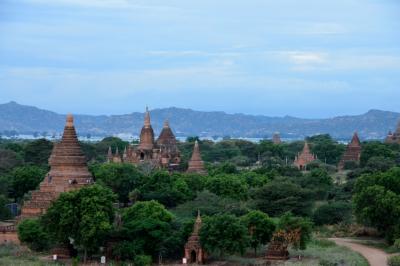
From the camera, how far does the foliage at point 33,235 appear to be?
166 feet

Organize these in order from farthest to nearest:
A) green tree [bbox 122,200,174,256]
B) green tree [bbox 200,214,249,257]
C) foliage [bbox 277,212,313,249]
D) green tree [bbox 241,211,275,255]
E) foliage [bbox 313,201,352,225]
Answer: foliage [bbox 313,201,352,225] → green tree [bbox 241,211,275,255] → foliage [bbox 277,212,313,249] → green tree [bbox 122,200,174,256] → green tree [bbox 200,214,249,257]

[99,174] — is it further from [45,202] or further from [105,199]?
[105,199]

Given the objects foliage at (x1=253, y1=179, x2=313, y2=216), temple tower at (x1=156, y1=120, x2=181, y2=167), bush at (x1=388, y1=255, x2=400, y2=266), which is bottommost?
bush at (x1=388, y1=255, x2=400, y2=266)

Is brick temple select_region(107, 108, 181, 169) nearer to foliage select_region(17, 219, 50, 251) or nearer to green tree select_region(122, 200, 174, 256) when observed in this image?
foliage select_region(17, 219, 50, 251)

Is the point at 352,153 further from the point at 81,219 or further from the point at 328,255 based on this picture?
the point at 81,219

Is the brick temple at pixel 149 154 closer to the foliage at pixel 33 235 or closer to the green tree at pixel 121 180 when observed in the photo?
the green tree at pixel 121 180

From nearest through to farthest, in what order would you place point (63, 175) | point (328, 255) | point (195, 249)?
point (195, 249)
point (328, 255)
point (63, 175)

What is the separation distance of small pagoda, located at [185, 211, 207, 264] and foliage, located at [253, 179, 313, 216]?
15875 mm

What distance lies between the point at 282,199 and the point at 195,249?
16871 mm

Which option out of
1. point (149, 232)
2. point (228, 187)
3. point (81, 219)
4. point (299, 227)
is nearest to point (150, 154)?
point (228, 187)

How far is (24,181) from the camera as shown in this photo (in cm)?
7200

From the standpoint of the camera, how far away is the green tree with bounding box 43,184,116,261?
48.0 meters

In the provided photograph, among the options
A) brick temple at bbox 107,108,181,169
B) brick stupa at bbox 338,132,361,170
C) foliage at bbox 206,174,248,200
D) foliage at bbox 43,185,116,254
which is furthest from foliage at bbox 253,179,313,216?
brick stupa at bbox 338,132,361,170

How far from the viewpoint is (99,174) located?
234ft
